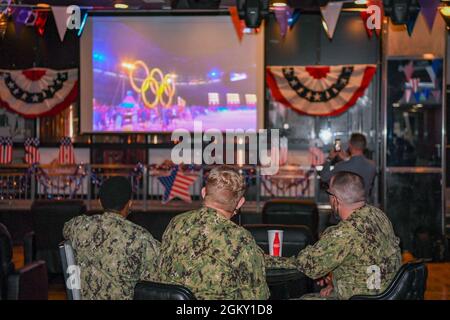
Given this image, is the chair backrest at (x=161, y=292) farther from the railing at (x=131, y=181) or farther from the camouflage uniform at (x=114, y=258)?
the railing at (x=131, y=181)

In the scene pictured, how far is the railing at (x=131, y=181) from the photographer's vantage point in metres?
12.4

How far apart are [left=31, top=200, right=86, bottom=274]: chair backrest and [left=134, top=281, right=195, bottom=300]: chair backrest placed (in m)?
4.94

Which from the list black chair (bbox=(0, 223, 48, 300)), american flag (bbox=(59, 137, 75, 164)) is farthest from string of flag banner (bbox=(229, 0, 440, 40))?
black chair (bbox=(0, 223, 48, 300))

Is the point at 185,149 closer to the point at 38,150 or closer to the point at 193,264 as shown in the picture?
the point at 38,150

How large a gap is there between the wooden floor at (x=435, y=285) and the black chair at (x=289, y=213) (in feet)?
4.92

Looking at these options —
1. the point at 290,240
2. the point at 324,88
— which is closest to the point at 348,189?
the point at 290,240

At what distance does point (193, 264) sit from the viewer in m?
4.07

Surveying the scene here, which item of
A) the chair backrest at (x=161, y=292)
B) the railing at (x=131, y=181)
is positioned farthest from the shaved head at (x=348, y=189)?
the railing at (x=131, y=181)

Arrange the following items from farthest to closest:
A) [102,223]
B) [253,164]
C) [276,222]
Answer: [253,164], [276,222], [102,223]

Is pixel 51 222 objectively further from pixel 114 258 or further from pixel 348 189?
pixel 348 189

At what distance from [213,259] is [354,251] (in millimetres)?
1007

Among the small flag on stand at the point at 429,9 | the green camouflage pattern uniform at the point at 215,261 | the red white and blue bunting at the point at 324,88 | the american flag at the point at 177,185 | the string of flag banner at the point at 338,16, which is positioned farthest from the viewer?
the red white and blue bunting at the point at 324,88
